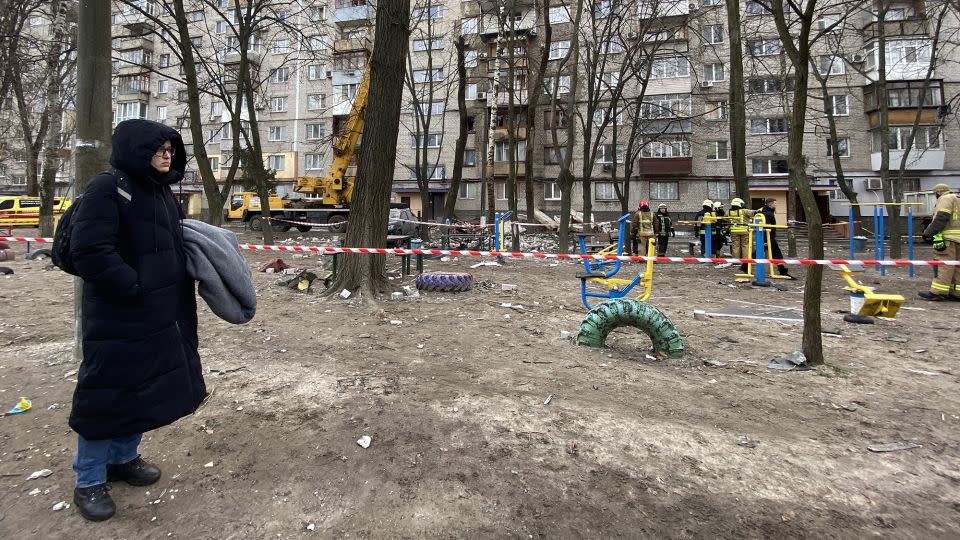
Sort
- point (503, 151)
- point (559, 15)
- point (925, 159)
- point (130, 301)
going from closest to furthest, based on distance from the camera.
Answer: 1. point (130, 301)
2. point (925, 159)
3. point (559, 15)
4. point (503, 151)

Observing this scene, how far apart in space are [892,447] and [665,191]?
33.8 meters

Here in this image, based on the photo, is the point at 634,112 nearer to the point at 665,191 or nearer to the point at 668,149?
the point at 668,149

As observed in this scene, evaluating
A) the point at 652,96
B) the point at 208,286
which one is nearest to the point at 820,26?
the point at 652,96

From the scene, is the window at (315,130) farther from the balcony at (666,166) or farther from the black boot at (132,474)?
the black boot at (132,474)

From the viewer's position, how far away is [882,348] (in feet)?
16.9

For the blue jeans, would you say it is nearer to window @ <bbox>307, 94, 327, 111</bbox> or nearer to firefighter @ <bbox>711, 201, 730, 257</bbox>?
firefighter @ <bbox>711, 201, 730, 257</bbox>

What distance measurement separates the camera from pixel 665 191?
3441cm

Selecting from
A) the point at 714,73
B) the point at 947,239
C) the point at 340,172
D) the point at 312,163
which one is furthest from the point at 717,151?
the point at 312,163

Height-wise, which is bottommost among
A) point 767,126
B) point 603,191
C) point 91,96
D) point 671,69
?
point 91,96

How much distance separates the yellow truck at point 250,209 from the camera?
25250 millimetres

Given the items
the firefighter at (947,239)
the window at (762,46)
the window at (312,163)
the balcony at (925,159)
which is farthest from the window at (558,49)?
the firefighter at (947,239)

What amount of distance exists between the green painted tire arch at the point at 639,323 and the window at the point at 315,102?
40.5 metres

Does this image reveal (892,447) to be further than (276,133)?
No

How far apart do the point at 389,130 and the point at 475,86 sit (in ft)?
105
